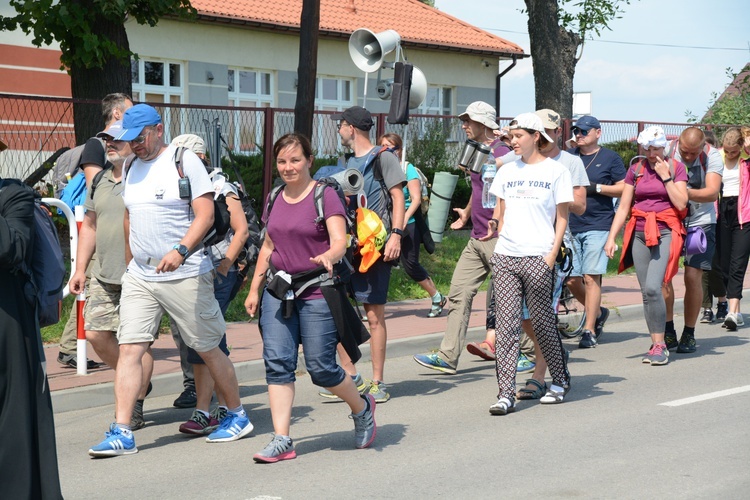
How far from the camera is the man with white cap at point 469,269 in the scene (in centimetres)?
855

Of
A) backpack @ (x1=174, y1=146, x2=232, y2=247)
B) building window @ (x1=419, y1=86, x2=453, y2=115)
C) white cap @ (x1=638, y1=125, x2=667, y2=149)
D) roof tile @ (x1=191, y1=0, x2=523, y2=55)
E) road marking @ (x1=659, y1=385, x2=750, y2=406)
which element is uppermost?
roof tile @ (x1=191, y1=0, x2=523, y2=55)

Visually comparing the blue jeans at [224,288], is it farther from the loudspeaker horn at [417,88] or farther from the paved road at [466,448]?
the loudspeaker horn at [417,88]

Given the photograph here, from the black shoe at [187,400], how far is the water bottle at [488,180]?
9.00ft

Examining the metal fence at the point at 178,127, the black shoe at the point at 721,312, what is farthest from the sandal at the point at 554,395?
the metal fence at the point at 178,127

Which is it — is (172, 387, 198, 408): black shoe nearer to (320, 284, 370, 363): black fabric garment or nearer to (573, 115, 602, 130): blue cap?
(320, 284, 370, 363): black fabric garment

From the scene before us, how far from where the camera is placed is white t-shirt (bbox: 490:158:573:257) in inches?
285

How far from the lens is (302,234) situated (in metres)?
6.15

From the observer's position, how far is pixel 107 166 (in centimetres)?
724

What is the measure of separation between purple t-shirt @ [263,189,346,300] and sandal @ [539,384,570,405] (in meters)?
2.26

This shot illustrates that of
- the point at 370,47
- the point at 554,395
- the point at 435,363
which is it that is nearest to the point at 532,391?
the point at 554,395

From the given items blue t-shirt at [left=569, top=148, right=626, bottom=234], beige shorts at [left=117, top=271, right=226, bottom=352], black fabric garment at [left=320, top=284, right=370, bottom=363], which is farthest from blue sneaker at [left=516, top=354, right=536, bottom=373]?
beige shorts at [left=117, top=271, right=226, bottom=352]

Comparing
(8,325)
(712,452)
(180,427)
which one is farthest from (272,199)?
(712,452)

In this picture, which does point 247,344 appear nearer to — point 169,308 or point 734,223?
point 169,308

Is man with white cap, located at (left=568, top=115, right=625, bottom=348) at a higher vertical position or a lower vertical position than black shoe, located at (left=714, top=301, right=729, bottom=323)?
higher
